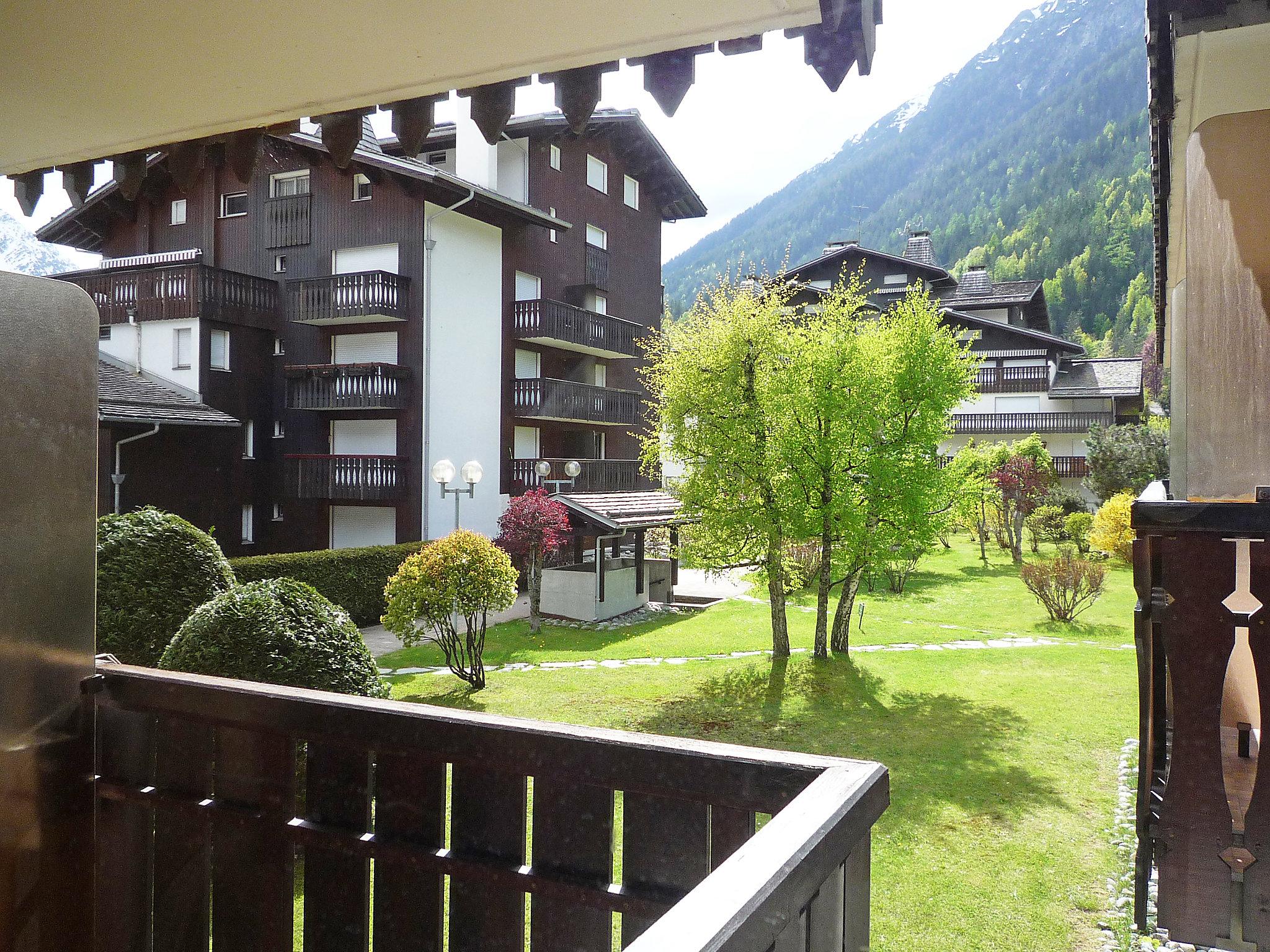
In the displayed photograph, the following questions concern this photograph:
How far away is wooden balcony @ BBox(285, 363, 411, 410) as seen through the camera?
17.3 m

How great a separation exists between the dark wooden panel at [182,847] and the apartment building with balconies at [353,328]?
15.2 metres

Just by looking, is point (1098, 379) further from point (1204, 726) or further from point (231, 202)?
point (1204, 726)

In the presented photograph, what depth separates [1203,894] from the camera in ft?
7.66

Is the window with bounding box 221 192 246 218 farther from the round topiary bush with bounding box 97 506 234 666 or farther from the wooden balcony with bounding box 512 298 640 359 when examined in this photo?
the round topiary bush with bounding box 97 506 234 666

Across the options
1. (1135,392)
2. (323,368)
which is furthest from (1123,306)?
(323,368)

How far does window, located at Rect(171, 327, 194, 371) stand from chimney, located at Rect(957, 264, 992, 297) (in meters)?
33.0

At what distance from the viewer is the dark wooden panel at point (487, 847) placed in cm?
166

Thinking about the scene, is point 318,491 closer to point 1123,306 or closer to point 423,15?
point 423,15

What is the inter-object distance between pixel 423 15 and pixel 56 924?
209 centimetres

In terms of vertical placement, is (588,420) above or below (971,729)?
above

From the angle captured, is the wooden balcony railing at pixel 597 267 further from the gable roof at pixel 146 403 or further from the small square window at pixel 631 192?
the gable roof at pixel 146 403

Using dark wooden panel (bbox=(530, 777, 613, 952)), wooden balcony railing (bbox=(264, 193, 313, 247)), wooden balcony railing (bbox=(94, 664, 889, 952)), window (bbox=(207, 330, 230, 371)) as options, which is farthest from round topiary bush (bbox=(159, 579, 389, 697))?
wooden balcony railing (bbox=(264, 193, 313, 247))

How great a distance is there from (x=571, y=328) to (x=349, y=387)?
215 inches

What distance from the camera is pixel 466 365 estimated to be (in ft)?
61.5
